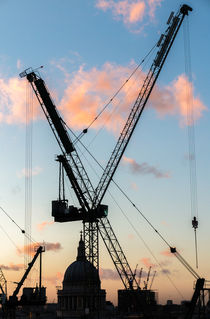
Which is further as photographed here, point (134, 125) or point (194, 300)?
point (134, 125)

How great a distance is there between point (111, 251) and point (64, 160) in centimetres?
3580

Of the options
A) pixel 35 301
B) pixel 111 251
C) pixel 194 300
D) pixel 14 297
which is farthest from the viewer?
pixel 14 297

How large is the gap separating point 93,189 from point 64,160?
13.2m

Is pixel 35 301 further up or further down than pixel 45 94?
further down

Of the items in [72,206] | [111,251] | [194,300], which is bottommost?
[194,300]

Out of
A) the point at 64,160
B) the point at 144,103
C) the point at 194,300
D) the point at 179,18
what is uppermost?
the point at 179,18

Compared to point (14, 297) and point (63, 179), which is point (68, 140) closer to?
point (63, 179)

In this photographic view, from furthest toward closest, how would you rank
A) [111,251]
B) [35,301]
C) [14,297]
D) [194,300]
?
[14,297] < [35,301] < [111,251] < [194,300]

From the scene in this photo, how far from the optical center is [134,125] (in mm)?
149625

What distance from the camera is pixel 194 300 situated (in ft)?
349

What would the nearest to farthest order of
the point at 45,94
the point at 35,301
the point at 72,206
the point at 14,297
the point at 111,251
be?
the point at 45,94
the point at 72,206
the point at 111,251
the point at 35,301
the point at 14,297

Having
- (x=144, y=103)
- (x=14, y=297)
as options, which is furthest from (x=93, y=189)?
(x=14, y=297)

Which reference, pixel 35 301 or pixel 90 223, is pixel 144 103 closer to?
pixel 90 223

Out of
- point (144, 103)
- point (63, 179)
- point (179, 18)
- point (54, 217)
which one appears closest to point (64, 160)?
point (63, 179)
